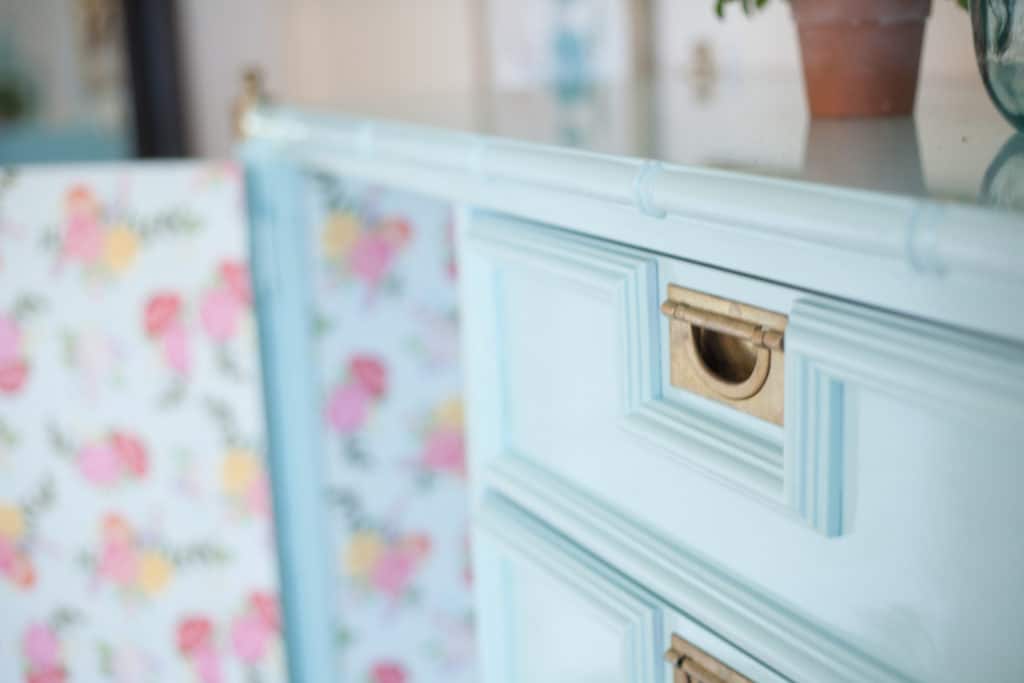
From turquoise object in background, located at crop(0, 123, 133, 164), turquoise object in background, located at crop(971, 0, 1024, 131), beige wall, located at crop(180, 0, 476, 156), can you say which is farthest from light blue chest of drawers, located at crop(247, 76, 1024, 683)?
turquoise object in background, located at crop(0, 123, 133, 164)

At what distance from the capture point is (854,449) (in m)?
0.57

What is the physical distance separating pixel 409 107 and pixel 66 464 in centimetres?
57

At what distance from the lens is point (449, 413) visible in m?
1.53

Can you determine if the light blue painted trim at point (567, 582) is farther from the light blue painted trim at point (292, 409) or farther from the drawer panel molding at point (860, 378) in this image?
the light blue painted trim at point (292, 409)

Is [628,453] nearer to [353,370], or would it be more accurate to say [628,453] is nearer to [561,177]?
[561,177]

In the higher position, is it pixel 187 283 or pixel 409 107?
pixel 409 107

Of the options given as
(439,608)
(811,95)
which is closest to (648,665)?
(811,95)

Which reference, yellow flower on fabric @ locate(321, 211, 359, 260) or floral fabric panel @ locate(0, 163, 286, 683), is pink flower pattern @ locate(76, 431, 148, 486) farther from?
yellow flower on fabric @ locate(321, 211, 359, 260)

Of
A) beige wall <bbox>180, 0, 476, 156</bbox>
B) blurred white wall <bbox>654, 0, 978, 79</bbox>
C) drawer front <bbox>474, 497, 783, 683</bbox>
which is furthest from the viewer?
beige wall <bbox>180, 0, 476, 156</bbox>

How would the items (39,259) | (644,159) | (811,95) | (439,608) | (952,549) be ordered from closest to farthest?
(952,549) < (644,159) < (811,95) < (39,259) < (439,608)

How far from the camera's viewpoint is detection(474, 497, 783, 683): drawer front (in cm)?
76

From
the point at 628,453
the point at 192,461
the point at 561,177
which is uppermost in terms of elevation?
the point at 561,177

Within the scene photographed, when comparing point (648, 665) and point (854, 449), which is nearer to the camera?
point (854, 449)

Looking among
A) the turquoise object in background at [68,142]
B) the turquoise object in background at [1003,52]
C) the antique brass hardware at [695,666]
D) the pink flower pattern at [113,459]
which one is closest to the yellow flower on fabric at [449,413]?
the pink flower pattern at [113,459]
